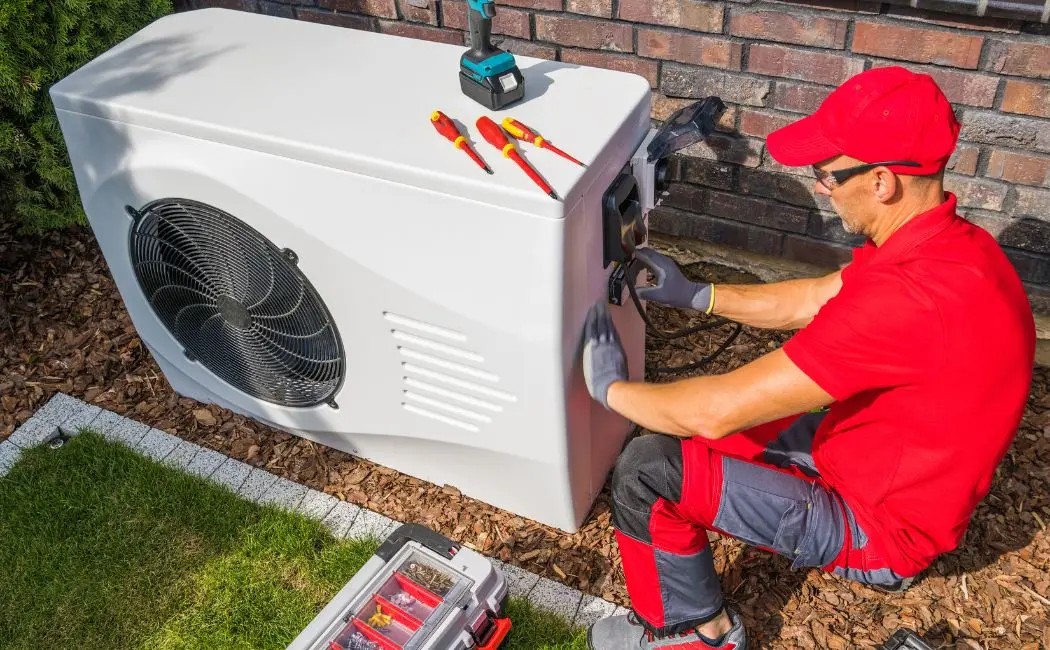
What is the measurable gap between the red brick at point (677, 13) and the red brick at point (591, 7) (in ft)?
0.12

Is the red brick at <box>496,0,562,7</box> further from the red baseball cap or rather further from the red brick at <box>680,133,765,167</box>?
the red baseball cap

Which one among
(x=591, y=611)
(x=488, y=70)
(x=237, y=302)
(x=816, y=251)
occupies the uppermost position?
(x=488, y=70)

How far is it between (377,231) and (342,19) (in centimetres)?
152

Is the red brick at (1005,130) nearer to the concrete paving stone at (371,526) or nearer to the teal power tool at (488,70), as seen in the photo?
the teal power tool at (488,70)

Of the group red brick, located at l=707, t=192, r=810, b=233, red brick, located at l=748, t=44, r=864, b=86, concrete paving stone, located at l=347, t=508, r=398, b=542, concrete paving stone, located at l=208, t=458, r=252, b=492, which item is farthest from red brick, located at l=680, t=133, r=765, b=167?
concrete paving stone, located at l=208, t=458, r=252, b=492

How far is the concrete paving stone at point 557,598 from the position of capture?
2.29 m

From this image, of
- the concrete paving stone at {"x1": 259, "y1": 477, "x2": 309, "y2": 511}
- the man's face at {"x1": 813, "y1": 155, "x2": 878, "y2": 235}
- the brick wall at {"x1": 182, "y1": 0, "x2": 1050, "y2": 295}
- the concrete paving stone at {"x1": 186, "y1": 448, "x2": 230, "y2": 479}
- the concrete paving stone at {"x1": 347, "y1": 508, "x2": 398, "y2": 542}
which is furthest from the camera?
the concrete paving stone at {"x1": 186, "y1": 448, "x2": 230, "y2": 479}

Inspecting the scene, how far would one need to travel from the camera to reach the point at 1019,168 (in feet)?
8.29

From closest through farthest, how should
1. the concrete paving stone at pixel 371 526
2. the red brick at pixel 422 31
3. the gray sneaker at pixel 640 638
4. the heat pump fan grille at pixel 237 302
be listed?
the gray sneaker at pixel 640 638 → the heat pump fan grille at pixel 237 302 → the concrete paving stone at pixel 371 526 → the red brick at pixel 422 31

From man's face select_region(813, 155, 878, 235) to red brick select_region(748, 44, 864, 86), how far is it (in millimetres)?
897

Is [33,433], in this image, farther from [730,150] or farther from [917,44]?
[917,44]

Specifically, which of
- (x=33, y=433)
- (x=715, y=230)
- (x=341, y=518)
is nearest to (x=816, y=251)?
(x=715, y=230)

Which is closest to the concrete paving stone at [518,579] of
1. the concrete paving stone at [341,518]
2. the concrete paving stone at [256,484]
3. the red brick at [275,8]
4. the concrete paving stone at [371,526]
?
the concrete paving stone at [371,526]

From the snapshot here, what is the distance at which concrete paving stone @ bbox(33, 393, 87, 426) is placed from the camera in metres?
2.92
